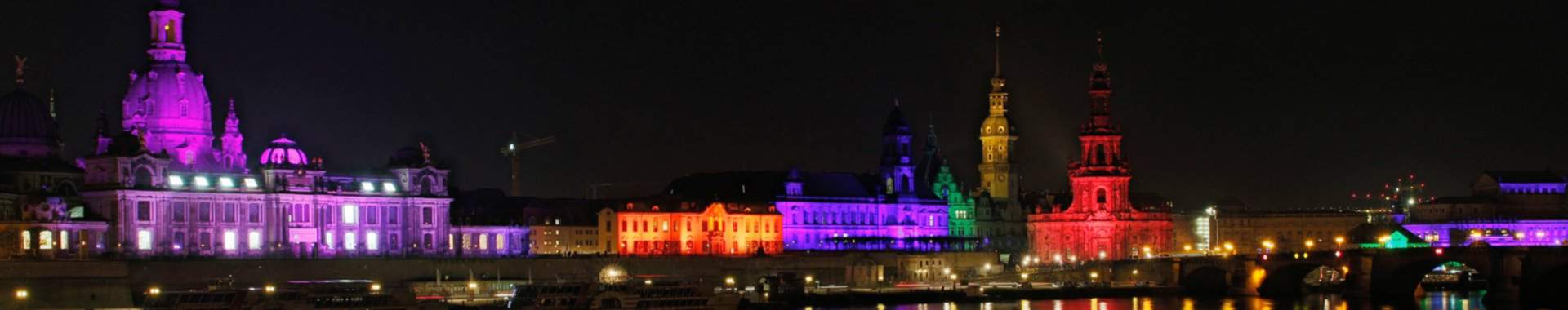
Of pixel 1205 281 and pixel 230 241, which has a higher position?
pixel 230 241

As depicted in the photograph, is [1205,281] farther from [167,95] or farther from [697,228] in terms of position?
[167,95]

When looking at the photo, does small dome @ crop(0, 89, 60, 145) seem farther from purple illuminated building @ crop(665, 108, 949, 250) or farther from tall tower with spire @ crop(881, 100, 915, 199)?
tall tower with spire @ crop(881, 100, 915, 199)

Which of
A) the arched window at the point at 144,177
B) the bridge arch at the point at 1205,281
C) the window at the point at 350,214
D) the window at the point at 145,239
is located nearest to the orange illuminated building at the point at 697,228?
the window at the point at 350,214

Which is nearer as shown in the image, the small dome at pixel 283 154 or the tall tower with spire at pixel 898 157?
the small dome at pixel 283 154

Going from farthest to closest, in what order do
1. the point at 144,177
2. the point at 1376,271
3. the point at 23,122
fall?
the point at 23,122, the point at 1376,271, the point at 144,177

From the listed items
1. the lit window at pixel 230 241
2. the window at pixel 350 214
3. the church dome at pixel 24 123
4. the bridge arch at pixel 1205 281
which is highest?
the church dome at pixel 24 123

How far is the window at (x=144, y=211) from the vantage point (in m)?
134

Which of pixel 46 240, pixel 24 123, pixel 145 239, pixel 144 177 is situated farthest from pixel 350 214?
pixel 46 240

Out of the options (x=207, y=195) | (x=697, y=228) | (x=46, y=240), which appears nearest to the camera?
(x=46, y=240)

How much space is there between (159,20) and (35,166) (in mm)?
12138

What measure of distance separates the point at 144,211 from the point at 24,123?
587 inches

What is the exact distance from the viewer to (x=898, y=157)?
19638cm

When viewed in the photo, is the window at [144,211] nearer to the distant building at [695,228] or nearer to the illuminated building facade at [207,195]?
the illuminated building facade at [207,195]

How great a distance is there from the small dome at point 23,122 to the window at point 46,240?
55.8 ft
